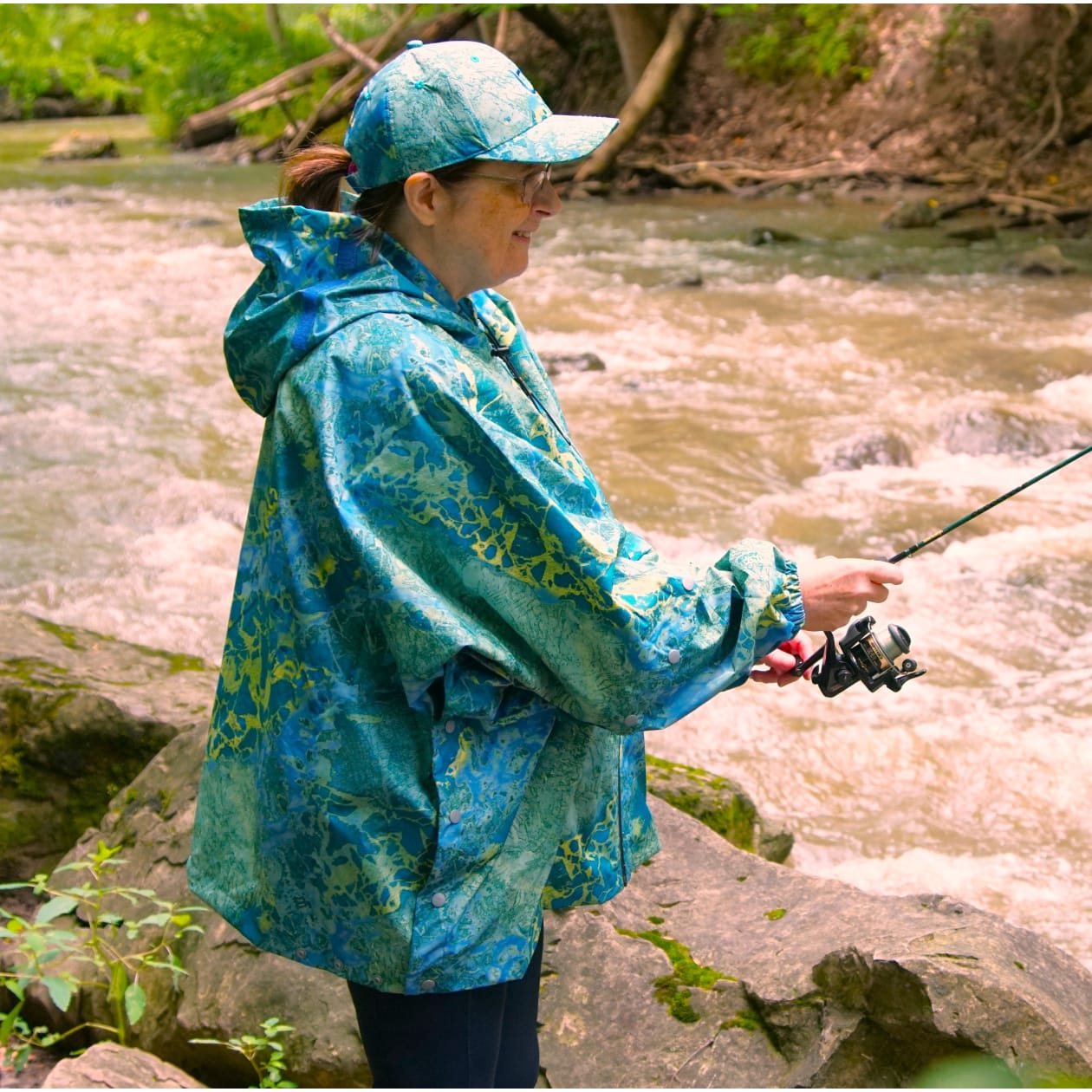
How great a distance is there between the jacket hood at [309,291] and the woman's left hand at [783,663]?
70 cm

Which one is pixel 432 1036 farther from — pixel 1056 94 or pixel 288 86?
pixel 288 86

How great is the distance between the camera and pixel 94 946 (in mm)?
2654

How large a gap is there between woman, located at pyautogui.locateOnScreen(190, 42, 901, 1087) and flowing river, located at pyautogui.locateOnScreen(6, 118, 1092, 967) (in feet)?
8.19

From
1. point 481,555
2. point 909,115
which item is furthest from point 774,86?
point 481,555

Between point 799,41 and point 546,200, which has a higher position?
point 799,41

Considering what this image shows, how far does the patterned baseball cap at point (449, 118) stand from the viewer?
5.39 ft

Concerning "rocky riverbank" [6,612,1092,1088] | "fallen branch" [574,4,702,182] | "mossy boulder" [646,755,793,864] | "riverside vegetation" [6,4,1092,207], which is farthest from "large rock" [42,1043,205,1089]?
"fallen branch" [574,4,702,182]

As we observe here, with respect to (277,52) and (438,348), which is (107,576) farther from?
(277,52)

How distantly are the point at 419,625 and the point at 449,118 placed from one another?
24.0 inches

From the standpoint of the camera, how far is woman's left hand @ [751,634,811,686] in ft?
6.78

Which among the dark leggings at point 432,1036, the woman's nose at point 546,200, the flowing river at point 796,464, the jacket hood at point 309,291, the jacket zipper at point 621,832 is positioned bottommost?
the flowing river at point 796,464

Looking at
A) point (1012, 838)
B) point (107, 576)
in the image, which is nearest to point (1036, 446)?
point (1012, 838)

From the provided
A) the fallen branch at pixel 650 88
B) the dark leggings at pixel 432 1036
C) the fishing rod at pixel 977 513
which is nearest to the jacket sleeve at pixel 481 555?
the dark leggings at pixel 432 1036

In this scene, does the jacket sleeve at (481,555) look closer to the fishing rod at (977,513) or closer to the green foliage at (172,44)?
the fishing rod at (977,513)
